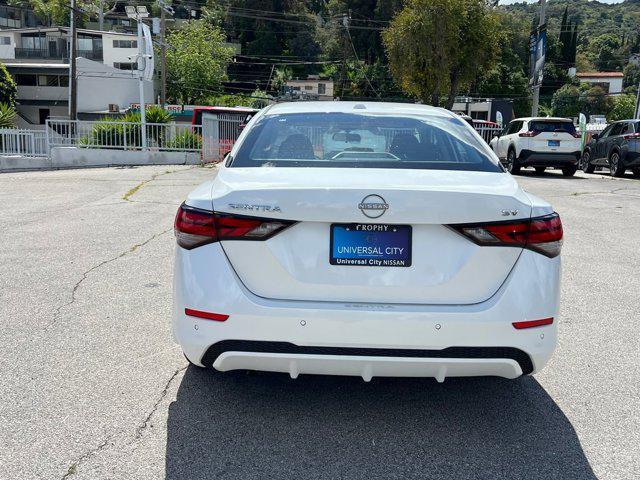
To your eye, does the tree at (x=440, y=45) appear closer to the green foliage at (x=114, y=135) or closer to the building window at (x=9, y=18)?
the green foliage at (x=114, y=135)

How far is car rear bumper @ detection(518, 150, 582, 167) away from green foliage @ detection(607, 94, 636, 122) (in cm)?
6824

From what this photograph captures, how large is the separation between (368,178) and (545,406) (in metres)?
1.77

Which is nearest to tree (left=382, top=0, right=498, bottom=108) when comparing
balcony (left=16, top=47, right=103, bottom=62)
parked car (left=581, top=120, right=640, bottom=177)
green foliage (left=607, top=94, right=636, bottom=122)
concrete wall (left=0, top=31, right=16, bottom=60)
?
parked car (left=581, top=120, right=640, bottom=177)

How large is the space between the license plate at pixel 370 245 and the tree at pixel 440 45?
84.7ft

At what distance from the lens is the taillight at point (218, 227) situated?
9.93ft

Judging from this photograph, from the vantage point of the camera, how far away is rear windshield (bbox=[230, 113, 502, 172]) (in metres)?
3.70

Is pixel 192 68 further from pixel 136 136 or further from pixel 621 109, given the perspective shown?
pixel 621 109

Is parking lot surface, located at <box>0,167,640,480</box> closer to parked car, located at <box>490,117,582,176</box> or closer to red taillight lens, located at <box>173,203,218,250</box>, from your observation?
red taillight lens, located at <box>173,203,218,250</box>

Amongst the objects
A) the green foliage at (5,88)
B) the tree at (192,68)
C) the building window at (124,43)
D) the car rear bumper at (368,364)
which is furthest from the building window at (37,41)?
the car rear bumper at (368,364)

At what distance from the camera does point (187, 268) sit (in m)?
3.17

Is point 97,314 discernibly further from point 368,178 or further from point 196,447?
point 368,178

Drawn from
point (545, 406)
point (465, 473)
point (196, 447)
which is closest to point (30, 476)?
point (196, 447)

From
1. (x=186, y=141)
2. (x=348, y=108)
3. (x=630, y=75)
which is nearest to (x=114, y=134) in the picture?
(x=186, y=141)

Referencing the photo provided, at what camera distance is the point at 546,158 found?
1847 centimetres
